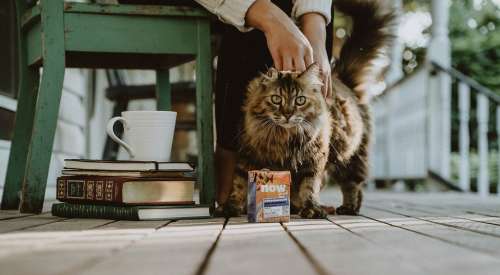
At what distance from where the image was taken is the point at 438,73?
19.5 feet

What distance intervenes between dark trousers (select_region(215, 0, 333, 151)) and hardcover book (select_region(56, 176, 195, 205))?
2.03 ft

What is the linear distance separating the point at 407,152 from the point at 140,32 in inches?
215

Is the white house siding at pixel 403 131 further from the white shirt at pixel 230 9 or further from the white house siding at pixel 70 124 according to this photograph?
the white shirt at pixel 230 9

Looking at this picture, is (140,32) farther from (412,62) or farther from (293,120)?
(412,62)

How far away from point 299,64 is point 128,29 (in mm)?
594

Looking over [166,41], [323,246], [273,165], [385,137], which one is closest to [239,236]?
[323,246]

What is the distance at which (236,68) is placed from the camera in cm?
254

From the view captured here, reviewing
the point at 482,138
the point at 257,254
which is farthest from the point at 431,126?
the point at 257,254

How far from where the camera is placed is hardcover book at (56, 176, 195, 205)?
1795mm

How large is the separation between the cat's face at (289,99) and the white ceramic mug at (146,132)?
1.40 ft

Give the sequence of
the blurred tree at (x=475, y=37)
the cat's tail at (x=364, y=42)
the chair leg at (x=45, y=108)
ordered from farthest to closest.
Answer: the blurred tree at (x=475, y=37), the cat's tail at (x=364, y=42), the chair leg at (x=45, y=108)

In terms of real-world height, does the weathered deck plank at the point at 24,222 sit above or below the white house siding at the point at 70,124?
below

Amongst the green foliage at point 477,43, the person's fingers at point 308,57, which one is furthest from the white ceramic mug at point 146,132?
the green foliage at point 477,43

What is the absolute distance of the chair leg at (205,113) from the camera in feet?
6.59
